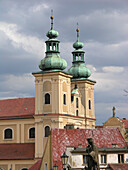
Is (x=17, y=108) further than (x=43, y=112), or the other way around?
(x=17, y=108)

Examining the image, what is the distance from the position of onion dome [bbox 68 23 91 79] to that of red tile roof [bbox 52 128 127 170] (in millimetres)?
21898

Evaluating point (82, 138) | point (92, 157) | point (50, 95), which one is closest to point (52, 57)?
point (50, 95)

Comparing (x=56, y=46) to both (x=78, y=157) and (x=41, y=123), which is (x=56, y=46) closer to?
(x=41, y=123)

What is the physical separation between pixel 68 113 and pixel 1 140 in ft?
36.1

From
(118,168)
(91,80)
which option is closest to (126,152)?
(118,168)

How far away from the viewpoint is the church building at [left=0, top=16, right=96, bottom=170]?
202ft

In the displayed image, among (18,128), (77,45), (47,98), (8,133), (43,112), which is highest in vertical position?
(77,45)

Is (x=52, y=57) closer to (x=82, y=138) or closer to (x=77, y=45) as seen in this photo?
(x=77, y=45)

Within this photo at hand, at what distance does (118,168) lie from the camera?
39.2m

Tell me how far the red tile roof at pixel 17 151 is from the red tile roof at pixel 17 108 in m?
4.21

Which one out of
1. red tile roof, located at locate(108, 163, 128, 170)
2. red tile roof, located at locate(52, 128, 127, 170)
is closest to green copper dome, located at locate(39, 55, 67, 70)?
red tile roof, located at locate(52, 128, 127, 170)

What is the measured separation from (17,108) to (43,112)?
7.54 meters

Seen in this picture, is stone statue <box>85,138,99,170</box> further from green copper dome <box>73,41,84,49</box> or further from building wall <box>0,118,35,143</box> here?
green copper dome <box>73,41,84,49</box>

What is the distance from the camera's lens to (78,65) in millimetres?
71750
